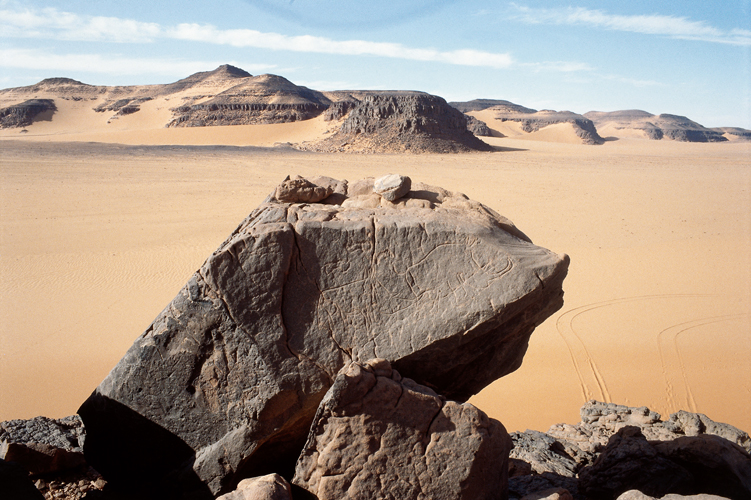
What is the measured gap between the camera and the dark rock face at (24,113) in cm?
5378

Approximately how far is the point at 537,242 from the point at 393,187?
9.96 m

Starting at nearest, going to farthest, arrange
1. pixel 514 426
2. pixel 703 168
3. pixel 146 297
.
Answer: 1. pixel 514 426
2. pixel 146 297
3. pixel 703 168

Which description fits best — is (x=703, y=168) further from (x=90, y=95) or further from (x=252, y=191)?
(x=90, y=95)

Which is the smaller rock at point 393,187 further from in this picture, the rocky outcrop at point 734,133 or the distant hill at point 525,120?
the rocky outcrop at point 734,133

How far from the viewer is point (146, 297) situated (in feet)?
30.0

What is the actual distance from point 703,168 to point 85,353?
31060 millimetres

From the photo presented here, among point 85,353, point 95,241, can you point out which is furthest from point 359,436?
point 95,241

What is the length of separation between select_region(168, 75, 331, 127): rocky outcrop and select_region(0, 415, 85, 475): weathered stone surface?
154ft

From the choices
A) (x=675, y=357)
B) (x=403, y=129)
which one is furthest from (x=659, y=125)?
(x=675, y=357)

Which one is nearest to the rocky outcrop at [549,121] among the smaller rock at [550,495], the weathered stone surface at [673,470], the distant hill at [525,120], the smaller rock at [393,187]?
the distant hill at [525,120]

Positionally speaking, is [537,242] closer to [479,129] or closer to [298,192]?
[298,192]

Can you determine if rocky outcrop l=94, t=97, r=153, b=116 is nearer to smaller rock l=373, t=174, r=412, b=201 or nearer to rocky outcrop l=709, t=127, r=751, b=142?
smaller rock l=373, t=174, r=412, b=201

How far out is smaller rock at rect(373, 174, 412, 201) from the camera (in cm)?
355

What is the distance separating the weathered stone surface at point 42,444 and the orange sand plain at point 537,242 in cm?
166
